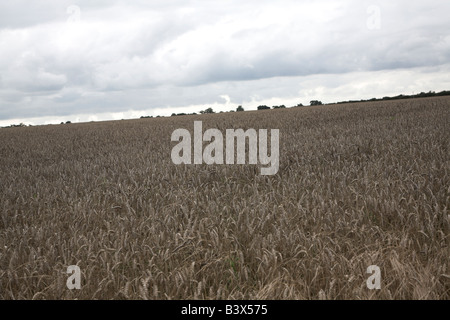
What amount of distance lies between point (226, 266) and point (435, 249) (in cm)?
189

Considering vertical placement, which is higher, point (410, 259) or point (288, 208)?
point (288, 208)

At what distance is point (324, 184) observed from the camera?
5379 mm

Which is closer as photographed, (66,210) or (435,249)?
(435,249)

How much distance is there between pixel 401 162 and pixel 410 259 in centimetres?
371

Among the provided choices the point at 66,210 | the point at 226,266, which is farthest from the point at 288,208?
the point at 66,210

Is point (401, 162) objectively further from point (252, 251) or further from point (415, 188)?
point (252, 251)

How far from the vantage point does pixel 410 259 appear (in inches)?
125
